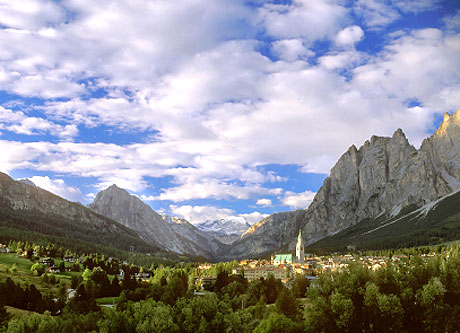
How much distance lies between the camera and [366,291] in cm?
5591

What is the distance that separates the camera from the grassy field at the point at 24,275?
118 metres

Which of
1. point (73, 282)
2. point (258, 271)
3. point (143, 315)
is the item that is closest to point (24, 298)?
point (73, 282)

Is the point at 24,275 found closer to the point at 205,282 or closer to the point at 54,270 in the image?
the point at 54,270

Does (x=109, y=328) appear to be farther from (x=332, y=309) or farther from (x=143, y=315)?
(x=332, y=309)

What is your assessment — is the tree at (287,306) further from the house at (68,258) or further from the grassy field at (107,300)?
the house at (68,258)

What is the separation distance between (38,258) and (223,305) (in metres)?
124

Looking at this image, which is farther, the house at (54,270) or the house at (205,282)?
the house at (205,282)

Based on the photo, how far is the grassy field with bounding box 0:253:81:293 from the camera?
117938 mm

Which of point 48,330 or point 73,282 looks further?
point 73,282

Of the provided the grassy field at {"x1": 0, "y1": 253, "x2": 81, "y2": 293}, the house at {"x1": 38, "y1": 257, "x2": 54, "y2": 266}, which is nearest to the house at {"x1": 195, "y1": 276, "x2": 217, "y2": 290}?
the grassy field at {"x1": 0, "y1": 253, "x2": 81, "y2": 293}

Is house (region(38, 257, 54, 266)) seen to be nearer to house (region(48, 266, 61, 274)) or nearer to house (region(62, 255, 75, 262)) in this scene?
house (region(48, 266, 61, 274))

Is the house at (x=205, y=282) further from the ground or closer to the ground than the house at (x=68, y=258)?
closer to the ground

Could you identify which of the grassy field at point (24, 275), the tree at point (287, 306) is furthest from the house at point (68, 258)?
the tree at point (287, 306)

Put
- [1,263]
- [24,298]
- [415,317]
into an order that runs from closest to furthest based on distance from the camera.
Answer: [415,317]
[24,298]
[1,263]
